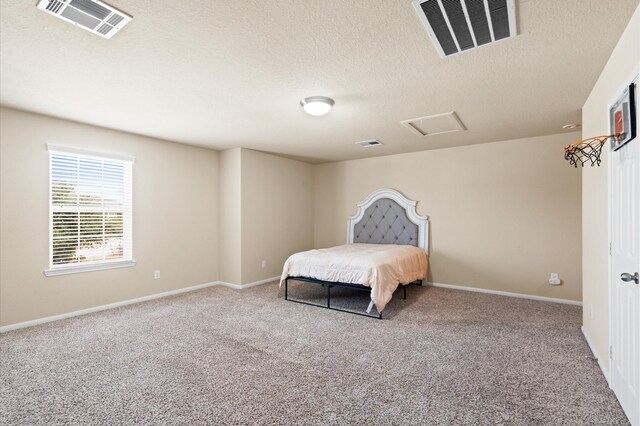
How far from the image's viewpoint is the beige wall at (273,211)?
5.39m

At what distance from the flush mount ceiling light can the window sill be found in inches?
127

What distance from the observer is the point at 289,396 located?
2127mm

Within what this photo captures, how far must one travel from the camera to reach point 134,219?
14.5 feet

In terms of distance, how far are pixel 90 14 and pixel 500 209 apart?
5.15 m

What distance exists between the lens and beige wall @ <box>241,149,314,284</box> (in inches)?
212

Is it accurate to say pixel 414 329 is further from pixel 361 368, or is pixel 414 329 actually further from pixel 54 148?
pixel 54 148

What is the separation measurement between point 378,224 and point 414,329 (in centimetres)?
277

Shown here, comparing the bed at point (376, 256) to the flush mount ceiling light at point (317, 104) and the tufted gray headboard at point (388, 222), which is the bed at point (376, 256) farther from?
the flush mount ceiling light at point (317, 104)

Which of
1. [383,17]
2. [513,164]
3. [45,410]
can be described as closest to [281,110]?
[383,17]

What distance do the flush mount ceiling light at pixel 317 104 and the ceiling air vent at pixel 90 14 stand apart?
61.6 inches

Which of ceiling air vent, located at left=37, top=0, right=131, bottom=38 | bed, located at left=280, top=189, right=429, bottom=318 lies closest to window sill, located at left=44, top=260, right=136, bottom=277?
bed, located at left=280, top=189, right=429, bottom=318

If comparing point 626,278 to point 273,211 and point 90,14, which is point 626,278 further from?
point 273,211

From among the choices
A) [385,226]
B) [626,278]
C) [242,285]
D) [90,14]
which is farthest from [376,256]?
[90,14]

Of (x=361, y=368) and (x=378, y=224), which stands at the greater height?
(x=378, y=224)
